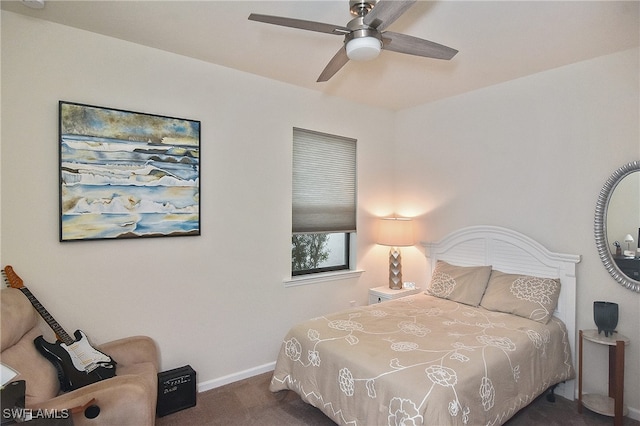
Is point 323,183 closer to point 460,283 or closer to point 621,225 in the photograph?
point 460,283

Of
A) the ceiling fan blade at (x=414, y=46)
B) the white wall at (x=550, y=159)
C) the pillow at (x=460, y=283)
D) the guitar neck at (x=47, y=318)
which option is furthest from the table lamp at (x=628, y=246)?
the guitar neck at (x=47, y=318)

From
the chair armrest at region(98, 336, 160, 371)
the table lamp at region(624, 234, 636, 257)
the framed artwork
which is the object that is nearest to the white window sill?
the framed artwork

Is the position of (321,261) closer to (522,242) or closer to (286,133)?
(286,133)

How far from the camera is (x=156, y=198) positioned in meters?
2.72

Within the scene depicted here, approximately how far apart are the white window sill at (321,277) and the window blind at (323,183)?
46 centimetres

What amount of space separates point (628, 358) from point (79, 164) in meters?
4.20

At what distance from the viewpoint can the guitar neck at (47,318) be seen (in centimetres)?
221

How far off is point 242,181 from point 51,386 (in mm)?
1908

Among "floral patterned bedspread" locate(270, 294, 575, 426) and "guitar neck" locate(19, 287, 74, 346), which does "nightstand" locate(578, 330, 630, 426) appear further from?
"guitar neck" locate(19, 287, 74, 346)

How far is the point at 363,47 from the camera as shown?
1873 millimetres

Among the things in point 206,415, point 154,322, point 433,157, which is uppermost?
point 433,157

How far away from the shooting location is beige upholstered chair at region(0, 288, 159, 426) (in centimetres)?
177

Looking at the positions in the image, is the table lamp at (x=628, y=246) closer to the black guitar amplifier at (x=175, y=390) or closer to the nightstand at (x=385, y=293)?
the nightstand at (x=385, y=293)

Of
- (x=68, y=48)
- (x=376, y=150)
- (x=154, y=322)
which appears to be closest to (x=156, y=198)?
(x=154, y=322)
